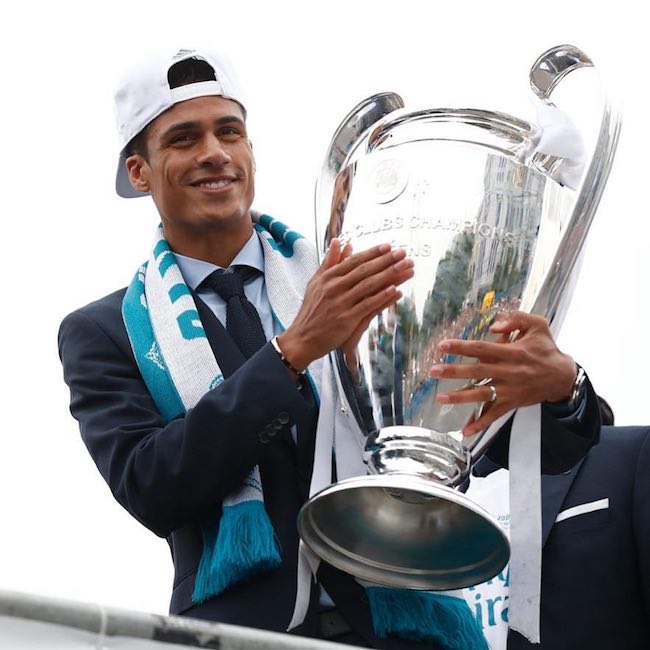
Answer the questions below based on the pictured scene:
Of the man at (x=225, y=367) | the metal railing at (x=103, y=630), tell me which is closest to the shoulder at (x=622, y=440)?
the man at (x=225, y=367)

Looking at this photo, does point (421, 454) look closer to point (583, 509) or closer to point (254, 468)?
point (254, 468)

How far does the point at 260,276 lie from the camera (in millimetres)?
3207

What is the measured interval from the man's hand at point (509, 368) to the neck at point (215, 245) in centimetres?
74

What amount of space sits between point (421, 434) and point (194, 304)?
0.66 metres

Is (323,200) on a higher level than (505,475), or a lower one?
higher

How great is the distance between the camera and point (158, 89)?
10.6 feet

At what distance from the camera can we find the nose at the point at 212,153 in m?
3.19

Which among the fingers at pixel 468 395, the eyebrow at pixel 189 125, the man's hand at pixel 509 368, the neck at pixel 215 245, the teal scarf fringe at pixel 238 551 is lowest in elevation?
the teal scarf fringe at pixel 238 551

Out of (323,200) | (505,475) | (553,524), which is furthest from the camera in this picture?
(505,475)

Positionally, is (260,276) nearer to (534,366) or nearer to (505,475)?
(534,366)

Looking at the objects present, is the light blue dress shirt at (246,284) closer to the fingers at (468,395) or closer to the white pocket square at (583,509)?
the fingers at (468,395)

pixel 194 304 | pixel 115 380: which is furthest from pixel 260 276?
pixel 115 380

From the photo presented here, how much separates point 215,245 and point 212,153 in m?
0.19

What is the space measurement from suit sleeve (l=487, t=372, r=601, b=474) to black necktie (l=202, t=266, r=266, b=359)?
51 cm
